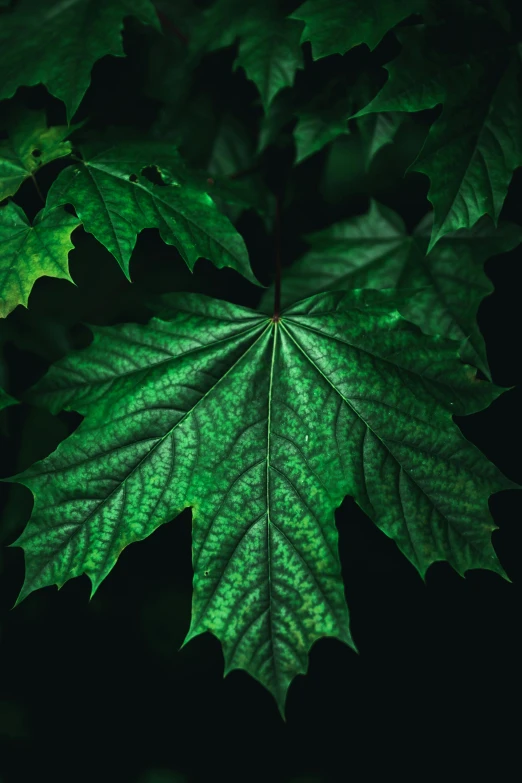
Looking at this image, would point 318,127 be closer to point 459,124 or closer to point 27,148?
point 459,124

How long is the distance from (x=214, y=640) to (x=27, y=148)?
152cm

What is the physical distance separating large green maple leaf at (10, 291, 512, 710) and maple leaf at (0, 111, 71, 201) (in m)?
0.36

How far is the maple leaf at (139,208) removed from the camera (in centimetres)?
112

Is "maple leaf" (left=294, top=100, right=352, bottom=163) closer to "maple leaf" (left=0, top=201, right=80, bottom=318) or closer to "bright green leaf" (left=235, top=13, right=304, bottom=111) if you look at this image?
"bright green leaf" (left=235, top=13, right=304, bottom=111)

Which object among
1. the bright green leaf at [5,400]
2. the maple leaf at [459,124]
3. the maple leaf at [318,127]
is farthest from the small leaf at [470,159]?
the bright green leaf at [5,400]

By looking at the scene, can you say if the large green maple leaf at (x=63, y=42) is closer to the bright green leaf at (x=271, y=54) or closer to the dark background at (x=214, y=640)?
the dark background at (x=214, y=640)

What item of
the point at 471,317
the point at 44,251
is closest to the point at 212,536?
the point at 44,251

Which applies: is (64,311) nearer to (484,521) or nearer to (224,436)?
(224,436)

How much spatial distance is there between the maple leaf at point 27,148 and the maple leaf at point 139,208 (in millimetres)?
71

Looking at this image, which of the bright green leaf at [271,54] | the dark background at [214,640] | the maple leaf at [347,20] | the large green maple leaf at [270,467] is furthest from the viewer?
the dark background at [214,640]

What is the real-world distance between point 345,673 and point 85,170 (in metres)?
1.58

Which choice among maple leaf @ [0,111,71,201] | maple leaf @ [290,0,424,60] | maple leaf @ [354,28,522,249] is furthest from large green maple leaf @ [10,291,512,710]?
maple leaf @ [290,0,424,60]

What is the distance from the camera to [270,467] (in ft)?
3.80

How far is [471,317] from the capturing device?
135cm
